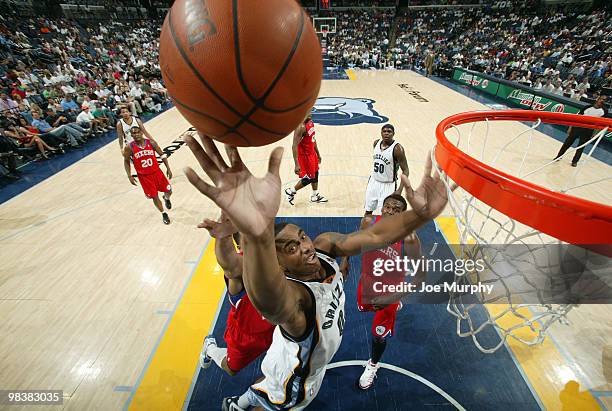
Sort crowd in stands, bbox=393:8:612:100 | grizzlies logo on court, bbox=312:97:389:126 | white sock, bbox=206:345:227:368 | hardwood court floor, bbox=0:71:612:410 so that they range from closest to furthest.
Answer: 1. white sock, bbox=206:345:227:368
2. hardwood court floor, bbox=0:71:612:410
3. grizzlies logo on court, bbox=312:97:389:126
4. crowd in stands, bbox=393:8:612:100

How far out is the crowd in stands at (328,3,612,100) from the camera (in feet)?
44.2

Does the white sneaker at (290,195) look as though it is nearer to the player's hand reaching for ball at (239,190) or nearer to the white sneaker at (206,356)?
the white sneaker at (206,356)

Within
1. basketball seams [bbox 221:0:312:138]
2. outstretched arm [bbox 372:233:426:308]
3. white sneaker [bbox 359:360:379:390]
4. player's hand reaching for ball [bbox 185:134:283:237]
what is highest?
basketball seams [bbox 221:0:312:138]

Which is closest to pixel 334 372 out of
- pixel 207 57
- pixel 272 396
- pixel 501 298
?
pixel 272 396

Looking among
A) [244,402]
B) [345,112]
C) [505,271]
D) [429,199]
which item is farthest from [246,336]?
[345,112]

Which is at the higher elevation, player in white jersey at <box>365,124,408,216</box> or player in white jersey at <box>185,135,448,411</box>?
player in white jersey at <box>185,135,448,411</box>

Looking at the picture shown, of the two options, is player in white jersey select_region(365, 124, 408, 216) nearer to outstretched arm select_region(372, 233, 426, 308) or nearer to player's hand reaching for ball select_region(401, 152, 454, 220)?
outstretched arm select_region(372, 233, 426, 308)

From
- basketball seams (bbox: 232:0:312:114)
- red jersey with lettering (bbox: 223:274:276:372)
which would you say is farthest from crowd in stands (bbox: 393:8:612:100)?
basketball seams (bbox: 232:0:312:114)

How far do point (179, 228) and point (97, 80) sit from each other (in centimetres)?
1172

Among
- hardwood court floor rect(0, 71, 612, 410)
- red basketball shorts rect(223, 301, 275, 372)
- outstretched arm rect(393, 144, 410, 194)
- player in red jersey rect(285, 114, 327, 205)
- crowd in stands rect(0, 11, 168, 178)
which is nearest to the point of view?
red basketball shorts rect(223, 301, 275, 372)

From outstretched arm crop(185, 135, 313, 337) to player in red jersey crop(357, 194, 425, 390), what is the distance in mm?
1572

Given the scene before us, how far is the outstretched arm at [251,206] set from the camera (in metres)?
1.06

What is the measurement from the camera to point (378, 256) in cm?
278

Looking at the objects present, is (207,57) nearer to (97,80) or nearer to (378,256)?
(378,256)
